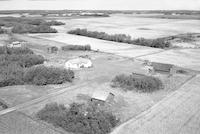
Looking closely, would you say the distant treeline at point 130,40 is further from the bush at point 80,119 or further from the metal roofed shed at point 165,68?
the bush at point 80,119

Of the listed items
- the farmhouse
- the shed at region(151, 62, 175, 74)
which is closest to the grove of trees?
the farmhouse

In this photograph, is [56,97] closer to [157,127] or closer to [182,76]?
[157,127]

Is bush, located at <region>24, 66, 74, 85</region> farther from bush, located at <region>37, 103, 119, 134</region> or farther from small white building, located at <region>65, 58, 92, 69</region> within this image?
bush, located at <region>37, 103, 119, 134</region>

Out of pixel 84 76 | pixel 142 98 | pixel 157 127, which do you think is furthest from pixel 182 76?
pixel 157 127

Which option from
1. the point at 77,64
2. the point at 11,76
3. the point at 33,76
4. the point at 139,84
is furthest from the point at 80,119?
the point at 77,64

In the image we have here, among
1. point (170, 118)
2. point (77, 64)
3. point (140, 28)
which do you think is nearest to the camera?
point (170, 118)

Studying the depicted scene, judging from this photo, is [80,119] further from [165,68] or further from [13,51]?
[13,51]

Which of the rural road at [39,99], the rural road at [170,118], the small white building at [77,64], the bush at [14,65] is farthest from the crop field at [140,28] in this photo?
the rural road at [170,118]
